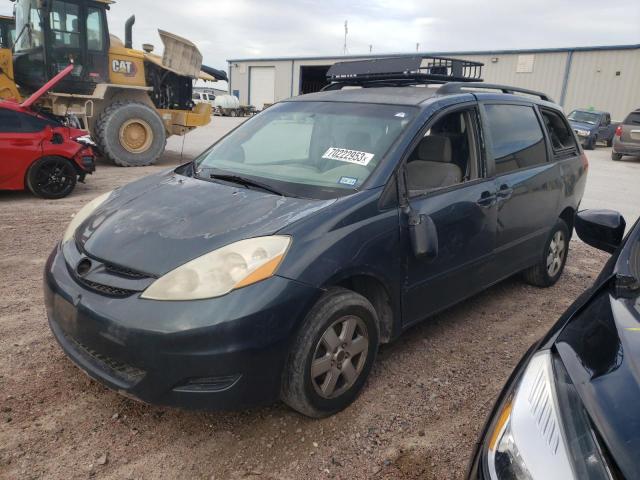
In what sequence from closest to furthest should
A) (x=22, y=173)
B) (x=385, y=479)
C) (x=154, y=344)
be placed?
(x=154, y=344), (x=385, y=479), (x=22, y=173)

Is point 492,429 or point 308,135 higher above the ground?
point 308,135

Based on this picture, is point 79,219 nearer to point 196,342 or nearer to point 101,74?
point 196,342

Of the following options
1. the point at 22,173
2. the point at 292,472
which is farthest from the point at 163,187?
the point at 22,173

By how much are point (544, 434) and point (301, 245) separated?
51.2 inches

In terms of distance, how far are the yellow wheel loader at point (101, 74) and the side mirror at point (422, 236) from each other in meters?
9.29

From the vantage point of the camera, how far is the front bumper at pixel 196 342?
208 centimetres

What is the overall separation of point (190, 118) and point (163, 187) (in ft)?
31.5

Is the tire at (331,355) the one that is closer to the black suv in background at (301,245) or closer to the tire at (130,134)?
the black suv in background at (301,245)

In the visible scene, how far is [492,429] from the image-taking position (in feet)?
4.89

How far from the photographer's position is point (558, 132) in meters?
4.57

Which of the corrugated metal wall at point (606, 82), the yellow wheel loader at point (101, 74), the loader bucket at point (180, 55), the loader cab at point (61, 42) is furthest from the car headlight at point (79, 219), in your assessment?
the corrugated metal wall at point (606, 82)

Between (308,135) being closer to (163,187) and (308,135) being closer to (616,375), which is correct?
(163,187)

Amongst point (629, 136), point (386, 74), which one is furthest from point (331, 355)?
point (629, 136)

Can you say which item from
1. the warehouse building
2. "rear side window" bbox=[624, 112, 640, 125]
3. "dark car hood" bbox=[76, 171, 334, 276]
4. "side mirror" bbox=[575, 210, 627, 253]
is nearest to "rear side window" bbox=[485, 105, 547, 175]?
"side mirror" bbox=[575, 210, 627, 253]
